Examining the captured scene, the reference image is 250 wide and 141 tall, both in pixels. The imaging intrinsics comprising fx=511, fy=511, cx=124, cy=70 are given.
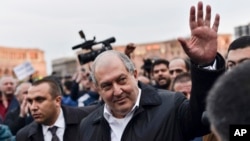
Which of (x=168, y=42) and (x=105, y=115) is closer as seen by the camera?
(x=105, y=115)

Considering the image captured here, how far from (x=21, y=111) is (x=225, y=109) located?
4.98 m

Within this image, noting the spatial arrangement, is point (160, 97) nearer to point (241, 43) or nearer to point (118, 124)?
point (118, 124)

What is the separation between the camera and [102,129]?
3.13 m

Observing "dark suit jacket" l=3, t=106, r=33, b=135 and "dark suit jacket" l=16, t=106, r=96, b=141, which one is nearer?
"dark suit jacket" l=16, t=106, r=96, b=141

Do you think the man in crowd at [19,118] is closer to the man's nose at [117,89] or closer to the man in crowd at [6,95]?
the man in crowd at [6,95]

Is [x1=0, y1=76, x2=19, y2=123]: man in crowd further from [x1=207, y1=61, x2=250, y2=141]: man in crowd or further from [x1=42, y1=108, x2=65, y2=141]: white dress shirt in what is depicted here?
[x1=207, y1=61, x2=250, y2=141]: man in crowd

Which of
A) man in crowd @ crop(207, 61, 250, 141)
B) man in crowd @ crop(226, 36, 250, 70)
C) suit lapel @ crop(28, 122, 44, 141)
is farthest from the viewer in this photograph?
suit lapel @ crop(28, 122, 44, 141)

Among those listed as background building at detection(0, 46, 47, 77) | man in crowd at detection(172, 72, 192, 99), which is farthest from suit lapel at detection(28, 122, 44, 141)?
background building at detection(0, 46, 47, 77)

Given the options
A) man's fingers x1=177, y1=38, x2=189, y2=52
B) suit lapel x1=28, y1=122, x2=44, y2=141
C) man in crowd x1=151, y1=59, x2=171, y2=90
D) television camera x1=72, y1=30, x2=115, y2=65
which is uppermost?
man's fingers x1=177, y1=38, x2=189, y2=52

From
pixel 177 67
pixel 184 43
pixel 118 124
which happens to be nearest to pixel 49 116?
pixel 118 124

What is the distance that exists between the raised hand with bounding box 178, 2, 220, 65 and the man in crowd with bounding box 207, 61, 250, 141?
1221mm

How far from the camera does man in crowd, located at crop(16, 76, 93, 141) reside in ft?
15.2

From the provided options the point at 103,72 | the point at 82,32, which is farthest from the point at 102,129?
the point at 82,32

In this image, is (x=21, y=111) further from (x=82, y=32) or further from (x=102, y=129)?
(x=102, y=129)
